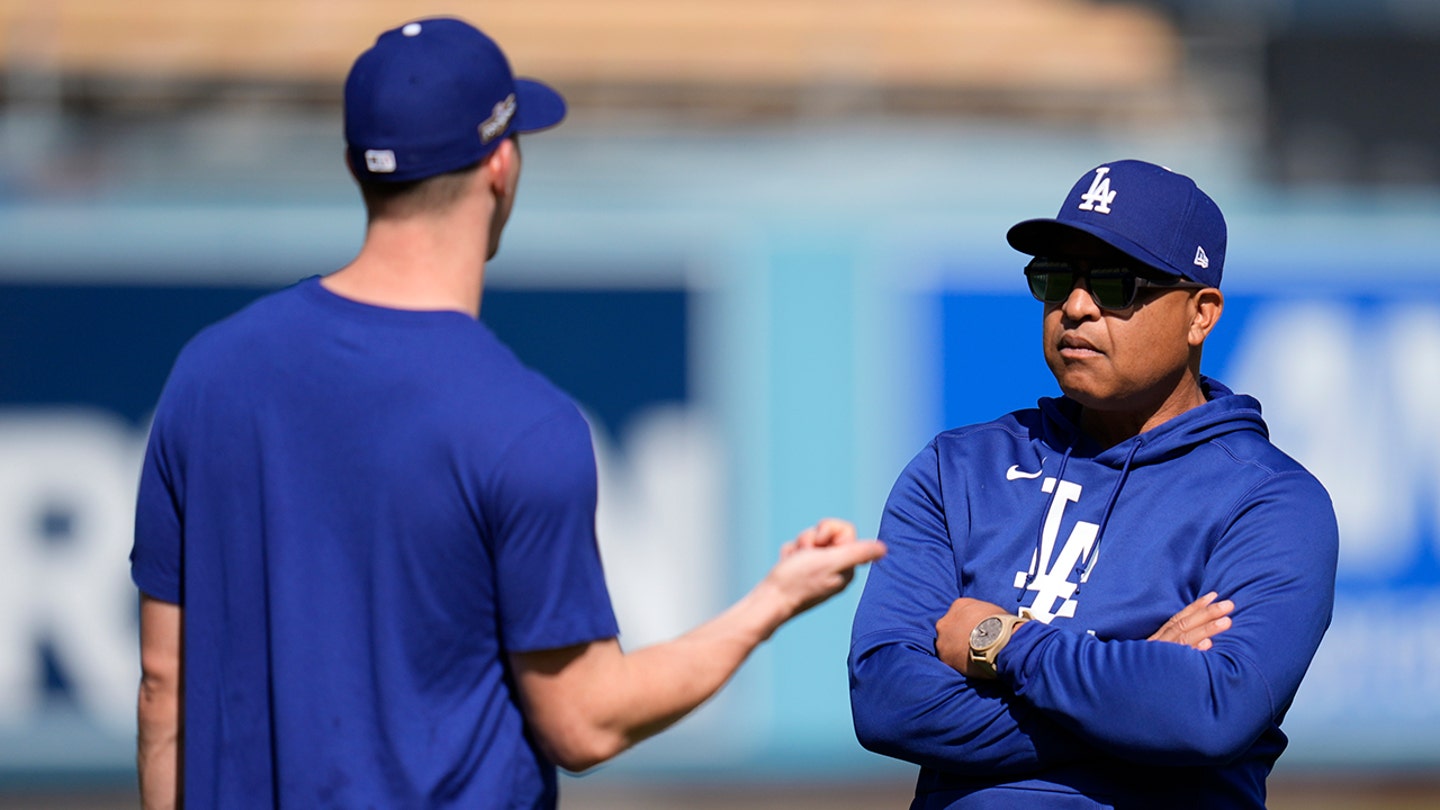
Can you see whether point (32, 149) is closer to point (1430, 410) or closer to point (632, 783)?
point (632, 783)

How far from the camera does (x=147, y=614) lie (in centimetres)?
221

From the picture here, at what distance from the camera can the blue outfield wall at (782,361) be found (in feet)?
22.1

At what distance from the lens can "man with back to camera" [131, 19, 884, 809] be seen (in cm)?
202

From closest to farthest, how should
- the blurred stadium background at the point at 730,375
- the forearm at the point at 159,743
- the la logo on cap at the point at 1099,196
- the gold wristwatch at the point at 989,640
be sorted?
the forearm at the point at 159,743 → the gold wristwatch at the point at 989,640 → the la logo on cap at the point at 1099,196 → the blurred stadium background at the point at 730,375

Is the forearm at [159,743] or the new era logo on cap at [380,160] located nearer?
the new era logo on cap at [380,160]

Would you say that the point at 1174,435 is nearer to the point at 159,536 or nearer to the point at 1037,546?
the point at 1037,546

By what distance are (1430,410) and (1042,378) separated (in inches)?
70.0

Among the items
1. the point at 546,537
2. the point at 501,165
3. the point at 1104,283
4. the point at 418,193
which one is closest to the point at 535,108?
the point at 501,165

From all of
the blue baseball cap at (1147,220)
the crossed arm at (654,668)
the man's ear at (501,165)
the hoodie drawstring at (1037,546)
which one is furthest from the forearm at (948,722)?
the man's ear at (501,165)

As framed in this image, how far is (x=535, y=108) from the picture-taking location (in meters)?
2.30

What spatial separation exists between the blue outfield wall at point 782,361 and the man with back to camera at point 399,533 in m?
4.66

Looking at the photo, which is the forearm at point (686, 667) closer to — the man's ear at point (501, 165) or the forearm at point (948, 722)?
the forearm at point (948, 722)

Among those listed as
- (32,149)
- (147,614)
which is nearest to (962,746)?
(147,614)

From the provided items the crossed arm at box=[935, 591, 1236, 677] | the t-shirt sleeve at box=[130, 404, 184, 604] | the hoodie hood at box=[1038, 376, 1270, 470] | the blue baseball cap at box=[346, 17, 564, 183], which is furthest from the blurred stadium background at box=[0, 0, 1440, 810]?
the blue baseball cap at box=[346, 17, 564, 183]
